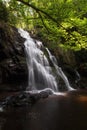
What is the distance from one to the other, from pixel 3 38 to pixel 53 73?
537 cm

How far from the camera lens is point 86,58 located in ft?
101

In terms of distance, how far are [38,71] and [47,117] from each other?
1002 cm

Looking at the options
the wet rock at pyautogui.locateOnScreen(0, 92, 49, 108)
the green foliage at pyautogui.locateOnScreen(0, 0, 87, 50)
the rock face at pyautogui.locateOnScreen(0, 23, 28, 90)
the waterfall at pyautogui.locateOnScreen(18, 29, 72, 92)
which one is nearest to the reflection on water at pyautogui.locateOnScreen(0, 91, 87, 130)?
the wet rock at pyautogui.locateOnScreen(0, 92, 49, 108)

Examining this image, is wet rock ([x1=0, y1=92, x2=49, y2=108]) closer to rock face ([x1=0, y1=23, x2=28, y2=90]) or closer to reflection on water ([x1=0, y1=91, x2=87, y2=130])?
reflection on water ([x1=0, y1=91, x2=87, y2=130])

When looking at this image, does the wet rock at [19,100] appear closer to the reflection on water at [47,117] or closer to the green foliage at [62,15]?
the reflection on water at [47,117]

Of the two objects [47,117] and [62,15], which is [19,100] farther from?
[62,15]

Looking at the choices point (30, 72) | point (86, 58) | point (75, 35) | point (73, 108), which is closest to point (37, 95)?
point (73, 108)

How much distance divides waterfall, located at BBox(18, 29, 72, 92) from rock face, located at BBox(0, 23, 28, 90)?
780 millimetres

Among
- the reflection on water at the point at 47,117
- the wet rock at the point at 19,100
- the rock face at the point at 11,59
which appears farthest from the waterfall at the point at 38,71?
the reflection on water at the point at 47,117

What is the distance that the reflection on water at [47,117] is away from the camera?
32.3 ft

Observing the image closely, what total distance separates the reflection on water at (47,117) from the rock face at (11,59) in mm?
5165

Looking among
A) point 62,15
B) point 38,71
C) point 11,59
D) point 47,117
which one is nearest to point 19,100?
point 47,117

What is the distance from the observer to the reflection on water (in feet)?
32.3

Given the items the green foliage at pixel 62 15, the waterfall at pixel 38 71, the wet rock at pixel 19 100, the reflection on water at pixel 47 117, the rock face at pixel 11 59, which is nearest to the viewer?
the green foliage at pixel 62 15
